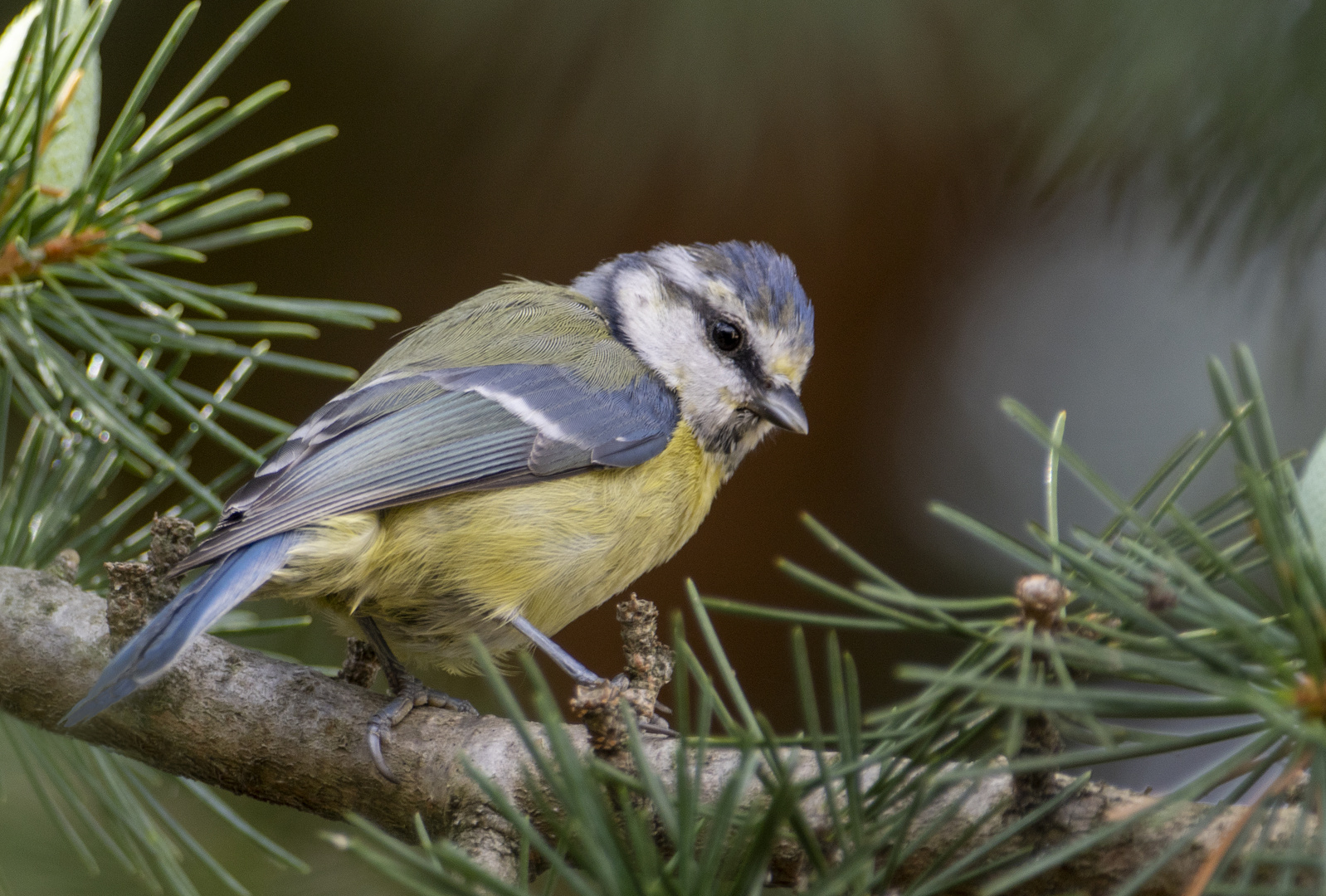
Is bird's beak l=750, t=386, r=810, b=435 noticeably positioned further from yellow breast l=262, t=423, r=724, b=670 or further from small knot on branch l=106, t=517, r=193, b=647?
small knot on branch l=106, t=517, r=193, b=647

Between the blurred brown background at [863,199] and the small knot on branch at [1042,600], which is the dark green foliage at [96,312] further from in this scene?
the small knot on branch at [1042,600]

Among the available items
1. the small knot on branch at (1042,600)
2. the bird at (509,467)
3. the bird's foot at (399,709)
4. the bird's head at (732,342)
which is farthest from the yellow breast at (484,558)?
the small knot on branch at (1042,600)

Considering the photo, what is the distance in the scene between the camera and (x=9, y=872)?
4.08ft

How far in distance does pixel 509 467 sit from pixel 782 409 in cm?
45

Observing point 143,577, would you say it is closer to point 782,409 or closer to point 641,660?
point 641,660

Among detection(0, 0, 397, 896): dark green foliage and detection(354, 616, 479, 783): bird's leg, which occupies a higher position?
detection(0, 0, 397, 896): dark green foliage

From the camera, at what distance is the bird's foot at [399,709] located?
1.05 metres

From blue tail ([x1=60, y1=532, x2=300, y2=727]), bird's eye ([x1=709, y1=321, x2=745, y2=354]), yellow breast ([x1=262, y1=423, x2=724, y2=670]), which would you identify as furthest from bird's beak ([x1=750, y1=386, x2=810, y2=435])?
blue tail ([x1=60, y1=532, x2=300, y2=727])

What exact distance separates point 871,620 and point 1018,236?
1.81 meters

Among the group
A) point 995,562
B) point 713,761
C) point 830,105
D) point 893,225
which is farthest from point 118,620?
point 995,562

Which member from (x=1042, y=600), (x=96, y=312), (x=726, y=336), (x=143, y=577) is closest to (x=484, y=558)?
(x=143, y=577)

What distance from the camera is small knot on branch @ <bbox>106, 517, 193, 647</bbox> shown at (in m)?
1.02

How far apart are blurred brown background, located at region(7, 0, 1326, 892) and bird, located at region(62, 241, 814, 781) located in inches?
9.9

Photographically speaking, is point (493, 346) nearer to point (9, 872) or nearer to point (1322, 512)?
point (9, 872)
